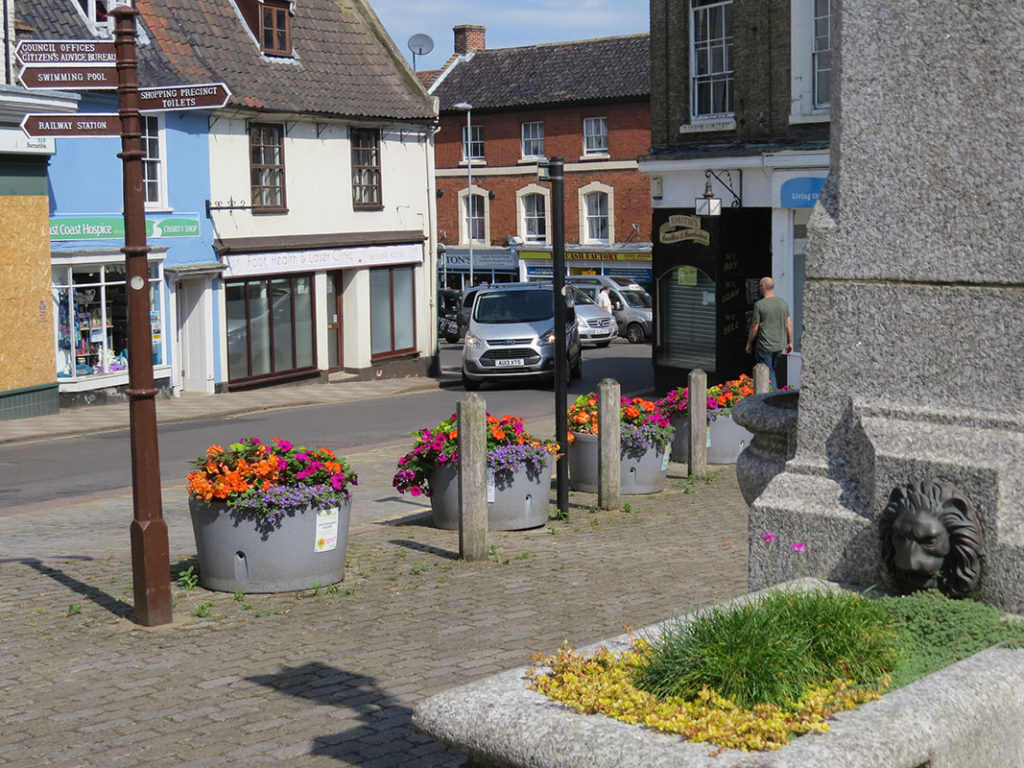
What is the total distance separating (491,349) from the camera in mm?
27109

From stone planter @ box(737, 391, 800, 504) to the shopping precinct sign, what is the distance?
17531 millimetres

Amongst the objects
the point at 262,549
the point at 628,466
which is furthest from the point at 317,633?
the point at 628,466

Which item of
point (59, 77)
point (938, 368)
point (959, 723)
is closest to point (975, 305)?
point (938, 368)

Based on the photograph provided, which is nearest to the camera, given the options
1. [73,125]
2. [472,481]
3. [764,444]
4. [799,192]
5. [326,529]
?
[764,444]

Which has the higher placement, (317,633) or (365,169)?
(365,169)

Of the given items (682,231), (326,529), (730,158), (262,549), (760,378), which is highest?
(730,158)

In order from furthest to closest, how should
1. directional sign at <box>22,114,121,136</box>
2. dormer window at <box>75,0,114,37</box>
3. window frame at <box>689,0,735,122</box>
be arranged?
1. dormer window at <box>75,0,114,37</box>
2. window frame at <box>689,0,735,122</box>
3. directional sign at <box>22,114,121,136</box>

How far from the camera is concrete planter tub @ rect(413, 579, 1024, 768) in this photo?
365 cm

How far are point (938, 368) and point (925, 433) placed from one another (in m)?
0.25

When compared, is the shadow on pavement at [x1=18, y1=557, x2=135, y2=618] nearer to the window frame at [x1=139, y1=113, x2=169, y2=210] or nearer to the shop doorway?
the window frame at [x1=139, y1=113, x2=169, y2=210]

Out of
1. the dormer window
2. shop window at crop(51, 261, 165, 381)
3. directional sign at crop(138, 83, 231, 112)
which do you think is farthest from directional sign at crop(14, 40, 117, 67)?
the dormer window

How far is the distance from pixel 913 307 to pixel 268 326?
79.9ft

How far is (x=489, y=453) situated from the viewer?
36.8 feet

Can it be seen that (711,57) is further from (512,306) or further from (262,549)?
(262,549)
